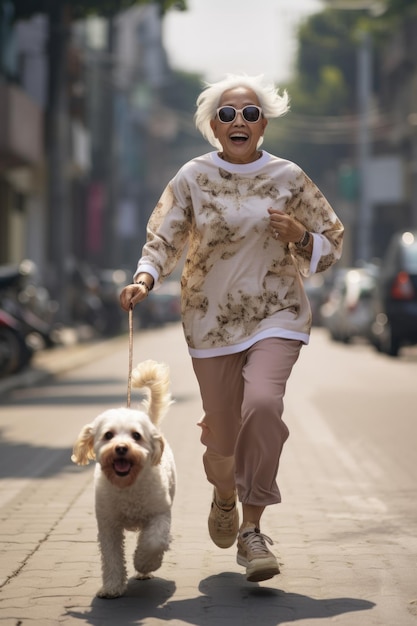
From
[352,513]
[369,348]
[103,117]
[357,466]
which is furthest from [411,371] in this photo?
[103,117]

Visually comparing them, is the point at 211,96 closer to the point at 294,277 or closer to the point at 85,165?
the point at 294,277

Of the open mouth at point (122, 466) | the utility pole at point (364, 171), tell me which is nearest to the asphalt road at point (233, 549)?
the open mouth at point (122, 466)

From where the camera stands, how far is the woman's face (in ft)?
23.4

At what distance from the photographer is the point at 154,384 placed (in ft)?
22.7

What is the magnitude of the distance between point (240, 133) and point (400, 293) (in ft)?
59.7

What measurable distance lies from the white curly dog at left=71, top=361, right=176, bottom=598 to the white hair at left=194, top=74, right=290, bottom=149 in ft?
3.81

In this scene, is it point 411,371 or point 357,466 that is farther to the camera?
point 411,371

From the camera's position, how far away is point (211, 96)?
24.0 ft

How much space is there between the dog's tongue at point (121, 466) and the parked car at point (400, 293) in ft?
62.7

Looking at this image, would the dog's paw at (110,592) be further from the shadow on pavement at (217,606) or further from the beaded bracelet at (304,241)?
the beaded bracelet at (304,241)

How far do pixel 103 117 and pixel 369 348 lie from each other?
35.5m

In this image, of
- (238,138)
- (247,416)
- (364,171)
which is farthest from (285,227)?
(364,171)

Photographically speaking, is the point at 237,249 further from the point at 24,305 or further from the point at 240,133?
the point at 24,305

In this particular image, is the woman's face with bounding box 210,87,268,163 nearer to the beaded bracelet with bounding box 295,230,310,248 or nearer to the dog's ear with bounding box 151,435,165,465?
the beaded bracelet with bounding box 295,230,310,248
